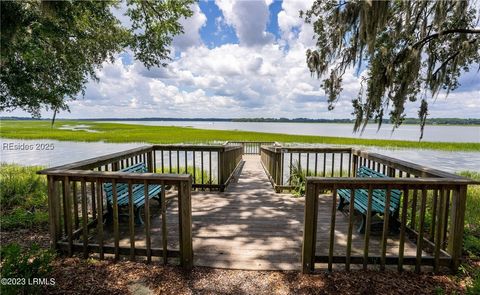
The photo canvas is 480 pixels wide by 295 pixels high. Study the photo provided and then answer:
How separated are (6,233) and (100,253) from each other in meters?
1.91

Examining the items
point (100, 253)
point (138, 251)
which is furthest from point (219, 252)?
point (100, 253)

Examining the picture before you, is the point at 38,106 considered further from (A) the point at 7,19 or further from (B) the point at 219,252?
(B) the point at 219,252

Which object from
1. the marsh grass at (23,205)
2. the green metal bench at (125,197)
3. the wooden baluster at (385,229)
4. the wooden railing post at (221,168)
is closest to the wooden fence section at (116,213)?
the green metal bench at (125,197)

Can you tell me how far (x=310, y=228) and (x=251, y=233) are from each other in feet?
3.35

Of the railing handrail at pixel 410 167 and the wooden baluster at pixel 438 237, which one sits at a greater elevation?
the railing handrail at pixel 410 167

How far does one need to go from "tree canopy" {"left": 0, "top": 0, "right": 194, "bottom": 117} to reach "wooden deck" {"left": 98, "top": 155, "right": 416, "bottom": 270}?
151 inches

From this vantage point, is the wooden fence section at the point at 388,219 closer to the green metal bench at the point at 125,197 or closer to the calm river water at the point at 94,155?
the green metal bench at the point at 125,197

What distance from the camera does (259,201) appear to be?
4.75 meters

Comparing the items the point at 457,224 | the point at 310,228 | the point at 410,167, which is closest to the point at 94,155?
the point at 310,228

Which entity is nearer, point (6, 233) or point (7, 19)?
point (7, 19)

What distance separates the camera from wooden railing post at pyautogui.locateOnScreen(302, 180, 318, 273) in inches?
98.3

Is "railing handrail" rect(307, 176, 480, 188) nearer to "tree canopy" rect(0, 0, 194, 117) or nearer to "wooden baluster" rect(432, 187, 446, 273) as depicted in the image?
"wooden baluster" rect(432, 187, 446, 273)

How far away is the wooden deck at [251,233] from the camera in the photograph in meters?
2.74

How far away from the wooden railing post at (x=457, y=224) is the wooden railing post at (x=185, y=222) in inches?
105
